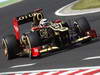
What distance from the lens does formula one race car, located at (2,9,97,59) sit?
14.4m

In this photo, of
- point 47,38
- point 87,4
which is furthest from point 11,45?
point 87,4

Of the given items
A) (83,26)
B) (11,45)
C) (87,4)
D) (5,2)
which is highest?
(5,2)

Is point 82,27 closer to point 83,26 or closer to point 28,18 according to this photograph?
point 83,26

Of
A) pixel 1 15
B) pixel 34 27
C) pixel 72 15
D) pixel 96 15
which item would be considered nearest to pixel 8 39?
pixel 34 27

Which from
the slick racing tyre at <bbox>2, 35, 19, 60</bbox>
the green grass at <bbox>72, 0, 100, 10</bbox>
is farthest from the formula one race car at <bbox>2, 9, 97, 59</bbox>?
the green grass at <bbox>72, 0, 100, 10</bbox>

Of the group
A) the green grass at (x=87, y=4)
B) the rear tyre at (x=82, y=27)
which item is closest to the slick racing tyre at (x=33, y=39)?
the rear tyre at (x=82, y=27)

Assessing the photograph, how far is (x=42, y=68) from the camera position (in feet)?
40.1

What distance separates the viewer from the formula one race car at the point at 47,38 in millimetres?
14359

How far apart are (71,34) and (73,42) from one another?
542mm

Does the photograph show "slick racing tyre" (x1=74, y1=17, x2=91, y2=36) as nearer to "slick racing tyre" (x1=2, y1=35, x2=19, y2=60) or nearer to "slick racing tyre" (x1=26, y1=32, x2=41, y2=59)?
"slick racing tyre" (x1=26, y1=32, x2=41, y2=59)

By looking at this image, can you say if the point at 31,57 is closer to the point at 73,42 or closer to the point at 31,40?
the point at 31,40

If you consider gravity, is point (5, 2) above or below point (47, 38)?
above

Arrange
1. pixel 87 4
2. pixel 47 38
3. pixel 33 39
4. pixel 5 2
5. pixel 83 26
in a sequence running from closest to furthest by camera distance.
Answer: pixel 33 39 < pixel 47 38 < pixel 83 26 < pixel 87 4 < pixel 5 2

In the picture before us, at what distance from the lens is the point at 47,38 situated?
14.9 m
